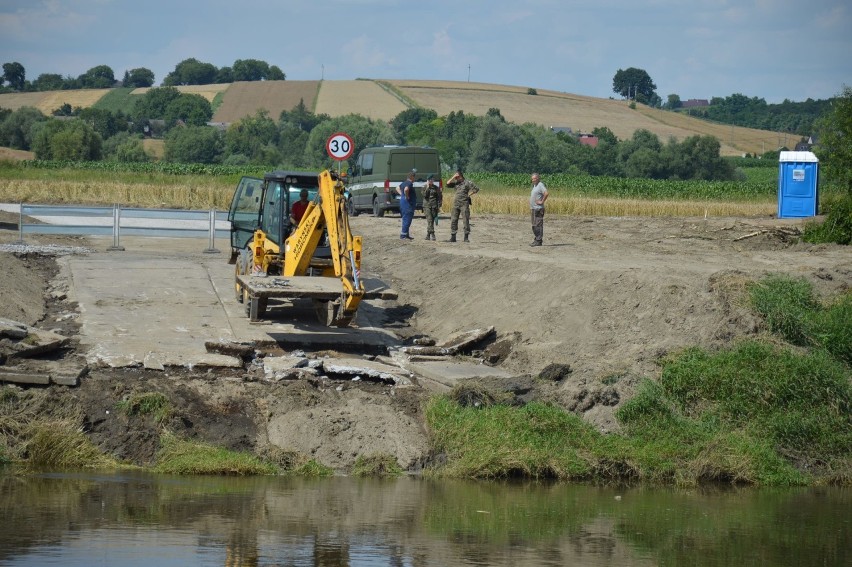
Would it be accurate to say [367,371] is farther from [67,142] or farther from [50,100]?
[50,100]

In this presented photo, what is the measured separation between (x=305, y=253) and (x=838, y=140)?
24.9 meters

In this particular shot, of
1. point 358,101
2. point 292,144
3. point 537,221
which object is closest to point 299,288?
point 537,221

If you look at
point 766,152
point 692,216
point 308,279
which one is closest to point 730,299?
point 308,279

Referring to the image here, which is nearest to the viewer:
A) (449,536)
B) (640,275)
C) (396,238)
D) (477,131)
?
(449,536)

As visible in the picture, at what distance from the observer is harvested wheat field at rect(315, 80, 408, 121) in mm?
110125

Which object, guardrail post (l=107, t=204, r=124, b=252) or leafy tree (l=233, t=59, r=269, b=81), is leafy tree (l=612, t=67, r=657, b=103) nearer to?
leafy tree (l=233, t=59, r=269, b=81)

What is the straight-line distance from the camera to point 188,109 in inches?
4665

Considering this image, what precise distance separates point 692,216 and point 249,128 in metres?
64.8

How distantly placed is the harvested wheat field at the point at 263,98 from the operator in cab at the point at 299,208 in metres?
96.4

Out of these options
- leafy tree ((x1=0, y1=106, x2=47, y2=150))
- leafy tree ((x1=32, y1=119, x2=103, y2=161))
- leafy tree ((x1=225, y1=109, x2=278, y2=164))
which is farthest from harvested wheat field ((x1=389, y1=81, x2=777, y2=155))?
leafy tree ((x1=32, y1=119, x2=103, y2=161))

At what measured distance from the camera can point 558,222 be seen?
3797 cm

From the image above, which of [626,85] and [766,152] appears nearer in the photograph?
[766,152]

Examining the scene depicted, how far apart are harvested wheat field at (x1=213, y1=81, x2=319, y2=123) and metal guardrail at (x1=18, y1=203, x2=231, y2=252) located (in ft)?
285

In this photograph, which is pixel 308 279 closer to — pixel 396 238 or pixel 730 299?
pixel 730 299
